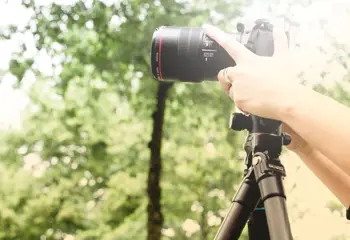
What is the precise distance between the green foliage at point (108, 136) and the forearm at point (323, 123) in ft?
6.62

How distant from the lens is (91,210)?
3.16 meters

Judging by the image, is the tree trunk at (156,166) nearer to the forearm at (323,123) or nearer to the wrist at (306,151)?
the wrist at (306,151)

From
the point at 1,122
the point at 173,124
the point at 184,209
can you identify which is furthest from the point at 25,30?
the point at 184,209

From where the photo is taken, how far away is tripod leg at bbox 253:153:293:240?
1.79ft

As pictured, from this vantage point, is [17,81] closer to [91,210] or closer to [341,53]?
A: [91,210]

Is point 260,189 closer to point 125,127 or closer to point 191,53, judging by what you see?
point 191,53

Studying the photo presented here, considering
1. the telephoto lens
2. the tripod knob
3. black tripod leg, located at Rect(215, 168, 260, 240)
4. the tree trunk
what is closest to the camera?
the telephoto lens

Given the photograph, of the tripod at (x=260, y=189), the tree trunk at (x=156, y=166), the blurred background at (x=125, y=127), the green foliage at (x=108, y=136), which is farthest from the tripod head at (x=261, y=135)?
the tree trunk at (x=156, y=166)

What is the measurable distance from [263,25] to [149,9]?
2.02 m

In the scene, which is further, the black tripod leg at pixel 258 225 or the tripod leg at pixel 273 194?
the black tripod leg at pixel 258 225

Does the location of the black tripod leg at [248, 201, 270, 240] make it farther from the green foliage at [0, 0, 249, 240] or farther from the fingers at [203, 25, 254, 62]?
the green foliage at [0, 0, 249, 240]

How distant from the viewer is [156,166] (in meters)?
2.79

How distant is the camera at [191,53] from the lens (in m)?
0.76

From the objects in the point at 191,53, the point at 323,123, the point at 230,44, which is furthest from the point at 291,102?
the point at 191,53
